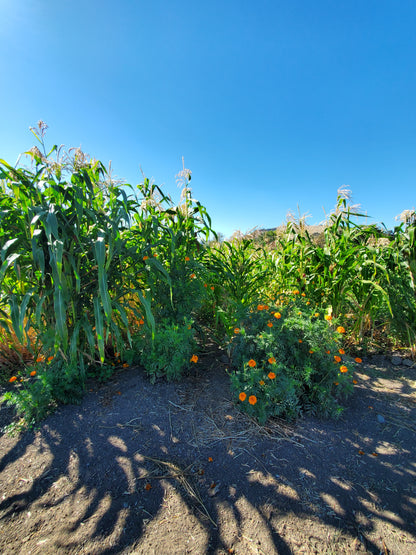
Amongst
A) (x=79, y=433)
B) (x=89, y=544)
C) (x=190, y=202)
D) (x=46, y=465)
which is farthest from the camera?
(x=190, y=202)

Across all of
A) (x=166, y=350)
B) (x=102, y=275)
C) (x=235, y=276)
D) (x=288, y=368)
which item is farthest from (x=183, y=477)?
(x=235, y=276)

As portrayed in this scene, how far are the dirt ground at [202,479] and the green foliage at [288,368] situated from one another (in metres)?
0.11

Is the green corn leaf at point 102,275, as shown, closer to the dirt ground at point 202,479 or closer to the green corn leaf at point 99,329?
the green corn leaf at point 99,329

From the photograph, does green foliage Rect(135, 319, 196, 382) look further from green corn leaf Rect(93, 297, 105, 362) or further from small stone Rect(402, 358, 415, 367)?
small stone Rect(402, 358, 415, 367)

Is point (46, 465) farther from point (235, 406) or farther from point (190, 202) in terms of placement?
point (190, 202)

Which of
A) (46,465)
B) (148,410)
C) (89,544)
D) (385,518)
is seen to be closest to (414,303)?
(385,518)

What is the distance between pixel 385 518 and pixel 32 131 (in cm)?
273

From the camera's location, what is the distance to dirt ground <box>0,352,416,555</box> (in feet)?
2.99

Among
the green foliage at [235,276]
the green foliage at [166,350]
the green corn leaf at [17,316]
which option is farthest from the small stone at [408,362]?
the green corn leaf at [17,316]

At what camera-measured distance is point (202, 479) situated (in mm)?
1139

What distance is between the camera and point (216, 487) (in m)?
1.10

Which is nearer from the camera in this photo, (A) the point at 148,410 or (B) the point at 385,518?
(B) the point at 385,518

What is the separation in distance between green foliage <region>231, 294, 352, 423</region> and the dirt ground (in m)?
0.11

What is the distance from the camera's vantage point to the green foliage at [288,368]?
4.71 feet
